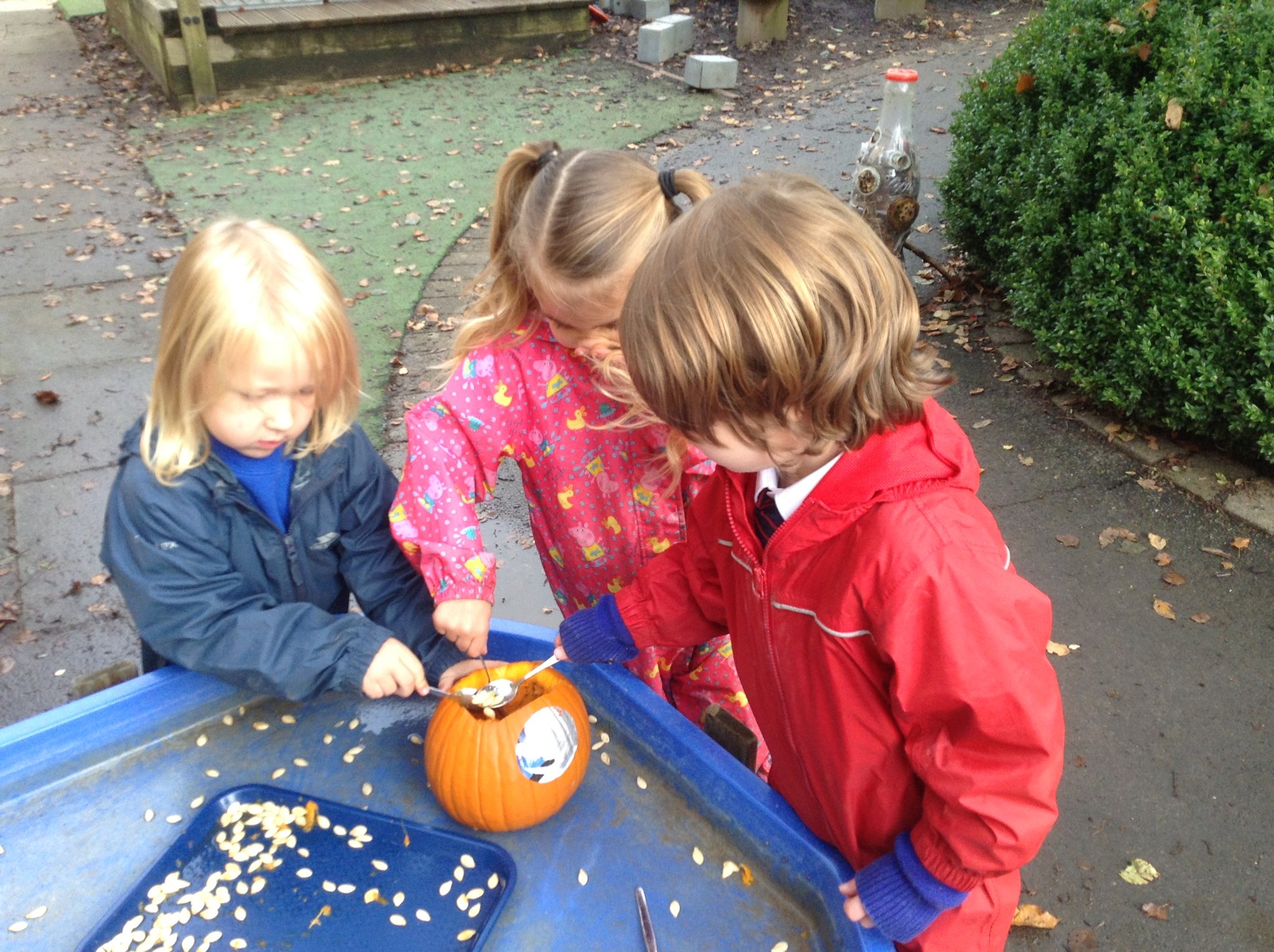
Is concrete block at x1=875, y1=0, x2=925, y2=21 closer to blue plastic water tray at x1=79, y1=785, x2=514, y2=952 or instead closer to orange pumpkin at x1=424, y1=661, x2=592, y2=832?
orange pumpkin at x1=424, y1=661, x2=592, y2=832

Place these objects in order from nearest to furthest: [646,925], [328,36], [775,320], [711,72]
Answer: [775,320]
[646,925]
[711,72]
[328,36]

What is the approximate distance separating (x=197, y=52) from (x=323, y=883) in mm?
8807

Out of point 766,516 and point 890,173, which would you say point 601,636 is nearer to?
point 766,516

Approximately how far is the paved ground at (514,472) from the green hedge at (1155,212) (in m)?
0.42

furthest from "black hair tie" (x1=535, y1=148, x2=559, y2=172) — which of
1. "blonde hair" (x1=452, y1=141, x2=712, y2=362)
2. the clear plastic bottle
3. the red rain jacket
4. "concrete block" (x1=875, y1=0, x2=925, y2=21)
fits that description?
"concrete block" (x1=875, y1=0, x2=925, y2=21)

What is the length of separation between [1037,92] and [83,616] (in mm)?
4782

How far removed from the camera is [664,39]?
395 inches

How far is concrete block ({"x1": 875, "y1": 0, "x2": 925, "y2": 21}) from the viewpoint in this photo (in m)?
11.0

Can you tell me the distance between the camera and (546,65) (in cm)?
1021

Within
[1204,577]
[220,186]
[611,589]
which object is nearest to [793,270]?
[611,589]

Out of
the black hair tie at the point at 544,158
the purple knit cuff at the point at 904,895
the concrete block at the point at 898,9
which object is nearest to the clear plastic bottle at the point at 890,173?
the black hair tie at the point at 544,158

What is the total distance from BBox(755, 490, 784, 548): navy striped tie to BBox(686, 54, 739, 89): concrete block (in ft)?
27.3

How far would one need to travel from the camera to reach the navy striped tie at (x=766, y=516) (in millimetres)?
1677

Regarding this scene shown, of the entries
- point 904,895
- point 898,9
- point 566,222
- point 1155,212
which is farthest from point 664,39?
point 904,895
